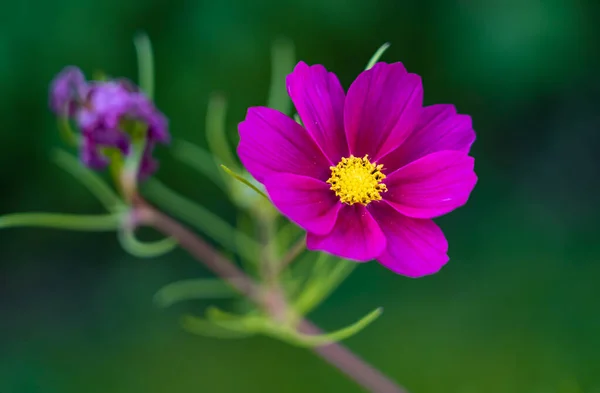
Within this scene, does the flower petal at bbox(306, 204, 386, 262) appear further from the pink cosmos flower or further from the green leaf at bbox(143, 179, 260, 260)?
the green leaf at bbox(143, 179, 260, 260)

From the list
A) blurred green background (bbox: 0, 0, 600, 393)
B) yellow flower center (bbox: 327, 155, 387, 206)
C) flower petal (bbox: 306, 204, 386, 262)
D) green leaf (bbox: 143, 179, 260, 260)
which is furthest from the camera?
blurred green background (bbox: 0, 0, 600, 393)

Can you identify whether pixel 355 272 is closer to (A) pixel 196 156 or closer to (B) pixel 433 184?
(A) pixel 196 156

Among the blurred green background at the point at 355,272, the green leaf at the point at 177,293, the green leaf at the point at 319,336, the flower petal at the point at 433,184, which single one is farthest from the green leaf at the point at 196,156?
the flower petal at the point at 433,184

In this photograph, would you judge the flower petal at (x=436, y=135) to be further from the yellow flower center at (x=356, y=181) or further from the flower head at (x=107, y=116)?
the flower head at (x=107, y=116)

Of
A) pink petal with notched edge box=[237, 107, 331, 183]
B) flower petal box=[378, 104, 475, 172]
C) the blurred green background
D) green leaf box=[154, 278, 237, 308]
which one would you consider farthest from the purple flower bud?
green leaf box=[154, 278, 237, 308]

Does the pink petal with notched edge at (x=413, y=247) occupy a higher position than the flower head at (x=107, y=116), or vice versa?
the flower head at (x=107, y=116)

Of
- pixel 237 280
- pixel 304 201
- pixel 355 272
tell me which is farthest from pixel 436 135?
pixel 355 272
